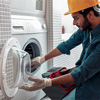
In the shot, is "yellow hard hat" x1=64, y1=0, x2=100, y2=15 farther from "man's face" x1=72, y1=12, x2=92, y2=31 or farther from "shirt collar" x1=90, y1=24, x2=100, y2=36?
"shirt collar" x1=90, y1=24, x2=100, y2=36

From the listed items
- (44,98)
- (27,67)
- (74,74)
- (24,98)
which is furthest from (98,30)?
(44,98)

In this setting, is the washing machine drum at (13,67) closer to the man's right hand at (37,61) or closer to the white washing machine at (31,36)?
the white washing machine at (31,36)

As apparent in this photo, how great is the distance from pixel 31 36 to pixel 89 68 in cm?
92

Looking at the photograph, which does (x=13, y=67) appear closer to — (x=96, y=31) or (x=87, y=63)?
(x=87, y=63)

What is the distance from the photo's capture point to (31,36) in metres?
2.22

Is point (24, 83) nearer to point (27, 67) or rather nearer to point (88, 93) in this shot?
point (27, 67)

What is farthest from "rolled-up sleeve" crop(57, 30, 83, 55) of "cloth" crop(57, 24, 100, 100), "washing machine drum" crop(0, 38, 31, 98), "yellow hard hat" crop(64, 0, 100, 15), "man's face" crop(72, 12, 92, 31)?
"washing machine drum" crop(0, 38, 31, 98)

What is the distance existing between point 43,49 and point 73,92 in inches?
33.2

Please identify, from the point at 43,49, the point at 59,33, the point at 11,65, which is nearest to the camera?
the point at 11,65

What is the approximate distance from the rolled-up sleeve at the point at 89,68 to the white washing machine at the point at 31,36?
0.76m

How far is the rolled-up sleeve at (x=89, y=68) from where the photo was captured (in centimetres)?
164

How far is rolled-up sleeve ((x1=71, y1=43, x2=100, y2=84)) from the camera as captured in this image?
1638mm

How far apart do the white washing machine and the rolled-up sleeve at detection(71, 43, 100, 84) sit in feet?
2.50

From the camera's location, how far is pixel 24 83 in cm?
194
